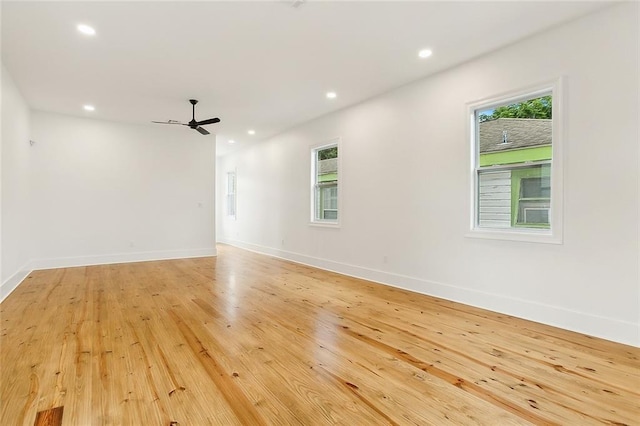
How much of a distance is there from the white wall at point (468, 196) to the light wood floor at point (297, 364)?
350 mm

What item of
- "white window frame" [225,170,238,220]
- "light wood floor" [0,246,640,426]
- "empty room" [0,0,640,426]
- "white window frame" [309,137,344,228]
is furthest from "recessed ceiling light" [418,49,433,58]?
"white window frame" [225,170,238,220]

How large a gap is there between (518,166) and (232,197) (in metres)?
8.42

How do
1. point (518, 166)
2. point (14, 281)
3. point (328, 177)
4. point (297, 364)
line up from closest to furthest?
point (297, 364), point (518, 166), point (14, 281), point (328, 177)

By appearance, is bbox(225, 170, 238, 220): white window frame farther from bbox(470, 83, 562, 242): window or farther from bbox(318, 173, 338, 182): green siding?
bbox(470, 83, 562, 242): window

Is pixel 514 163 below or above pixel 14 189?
above

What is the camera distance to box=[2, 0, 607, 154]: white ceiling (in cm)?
290

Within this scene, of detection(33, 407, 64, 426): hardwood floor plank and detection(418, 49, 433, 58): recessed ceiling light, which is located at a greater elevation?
detection(418, 49, 433, 58): recessed ceiling light

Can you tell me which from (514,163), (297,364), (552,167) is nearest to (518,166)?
(514,163)

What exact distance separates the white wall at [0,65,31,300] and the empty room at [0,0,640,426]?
65 mm

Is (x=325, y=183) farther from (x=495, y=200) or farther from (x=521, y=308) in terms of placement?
(x=521, y=308)

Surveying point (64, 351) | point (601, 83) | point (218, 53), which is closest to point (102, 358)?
point (64, 351)

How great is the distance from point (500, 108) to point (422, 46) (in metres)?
1.15

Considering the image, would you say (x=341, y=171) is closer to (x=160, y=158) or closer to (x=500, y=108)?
(x=500, y=108)

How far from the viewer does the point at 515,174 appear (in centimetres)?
Answer: 354
